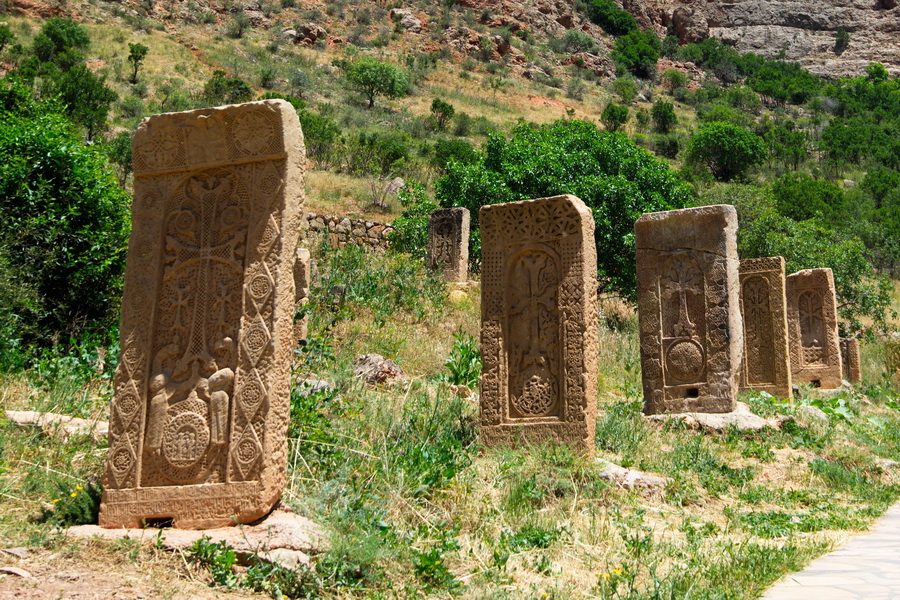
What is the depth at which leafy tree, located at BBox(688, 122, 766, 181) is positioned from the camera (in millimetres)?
47188

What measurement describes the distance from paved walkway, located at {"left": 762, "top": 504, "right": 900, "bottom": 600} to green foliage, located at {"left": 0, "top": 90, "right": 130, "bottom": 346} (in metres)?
6.28

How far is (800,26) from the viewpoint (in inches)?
3344

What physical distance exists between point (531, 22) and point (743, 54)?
24.1m

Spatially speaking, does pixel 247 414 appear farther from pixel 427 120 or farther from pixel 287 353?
pixel 427 120

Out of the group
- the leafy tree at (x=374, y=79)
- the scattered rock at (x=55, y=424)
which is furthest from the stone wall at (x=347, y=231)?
the leafy tree at (x=374, y=79)

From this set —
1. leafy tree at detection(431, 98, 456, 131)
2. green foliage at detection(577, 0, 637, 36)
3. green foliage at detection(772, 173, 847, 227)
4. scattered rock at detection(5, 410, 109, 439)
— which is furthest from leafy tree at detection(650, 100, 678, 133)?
scattered rock at detection(5, 410, 109, 439)

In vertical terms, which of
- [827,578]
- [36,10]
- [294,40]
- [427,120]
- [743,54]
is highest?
[743,54]

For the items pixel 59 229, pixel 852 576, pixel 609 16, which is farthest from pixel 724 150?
pixel 852 576

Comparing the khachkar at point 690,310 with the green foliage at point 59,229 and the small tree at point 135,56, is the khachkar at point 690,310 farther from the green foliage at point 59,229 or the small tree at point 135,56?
the small tree at point 135,56

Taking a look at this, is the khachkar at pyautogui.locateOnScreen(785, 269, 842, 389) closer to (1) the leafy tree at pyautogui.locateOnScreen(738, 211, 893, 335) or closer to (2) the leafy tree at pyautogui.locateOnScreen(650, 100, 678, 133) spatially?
(1) the leafy tree at pyautogui.locateOnScreen(738, 211, 893, 335)

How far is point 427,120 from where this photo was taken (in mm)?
43406

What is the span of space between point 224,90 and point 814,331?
96.8 feet

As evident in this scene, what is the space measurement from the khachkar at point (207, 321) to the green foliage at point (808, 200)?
116 feet

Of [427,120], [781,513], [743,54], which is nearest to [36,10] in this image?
[427,120]
